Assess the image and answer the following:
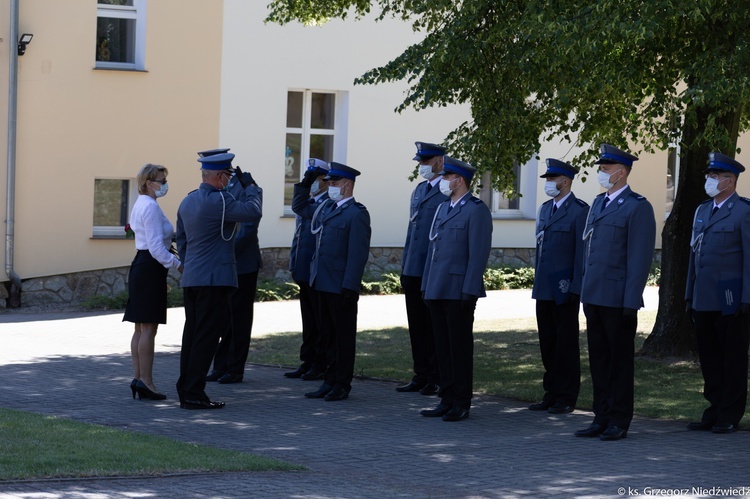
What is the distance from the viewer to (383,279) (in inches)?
829

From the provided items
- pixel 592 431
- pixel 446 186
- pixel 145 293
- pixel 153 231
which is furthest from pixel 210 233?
pixel 592 431

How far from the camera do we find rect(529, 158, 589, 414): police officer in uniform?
10.0 meters

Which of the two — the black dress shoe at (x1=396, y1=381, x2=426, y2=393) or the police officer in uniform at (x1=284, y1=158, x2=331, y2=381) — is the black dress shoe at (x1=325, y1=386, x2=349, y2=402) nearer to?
the black dress shoe at (x1=396, y1=381, x2=426, y2=393)

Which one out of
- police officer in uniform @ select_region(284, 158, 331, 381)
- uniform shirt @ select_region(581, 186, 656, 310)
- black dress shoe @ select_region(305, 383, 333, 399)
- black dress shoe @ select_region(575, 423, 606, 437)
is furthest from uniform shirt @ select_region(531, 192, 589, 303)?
police officer in uniform @ select_region(284, 158, 331, 381)

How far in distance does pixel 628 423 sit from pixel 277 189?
12.7m

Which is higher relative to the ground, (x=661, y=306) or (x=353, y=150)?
(x=353, y=150)

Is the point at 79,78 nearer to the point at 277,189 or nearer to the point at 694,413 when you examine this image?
the point at 277,189

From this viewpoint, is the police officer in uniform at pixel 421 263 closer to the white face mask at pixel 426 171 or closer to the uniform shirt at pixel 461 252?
the white face mask at pixel 426 171

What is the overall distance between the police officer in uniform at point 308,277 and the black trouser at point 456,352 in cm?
198

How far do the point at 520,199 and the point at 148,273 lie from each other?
44.7 feet

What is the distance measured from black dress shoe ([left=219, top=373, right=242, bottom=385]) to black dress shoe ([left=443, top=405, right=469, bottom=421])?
2637mm

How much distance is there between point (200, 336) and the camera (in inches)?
389


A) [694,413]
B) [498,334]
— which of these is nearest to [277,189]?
[498,334]

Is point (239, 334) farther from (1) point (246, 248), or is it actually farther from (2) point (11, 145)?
(2) point (11, 145)
